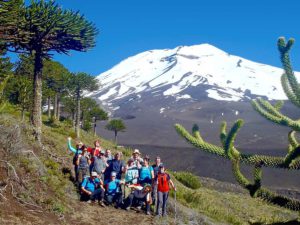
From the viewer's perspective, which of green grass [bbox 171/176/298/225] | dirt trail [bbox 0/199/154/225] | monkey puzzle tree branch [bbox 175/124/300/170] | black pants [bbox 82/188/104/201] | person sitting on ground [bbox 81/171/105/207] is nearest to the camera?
monkey puzzle tree branch [bbox 175/124/300/170]

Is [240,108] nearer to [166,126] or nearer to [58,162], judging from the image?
[166,126]

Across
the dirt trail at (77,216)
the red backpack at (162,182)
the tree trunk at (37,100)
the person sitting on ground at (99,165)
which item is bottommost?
the dirt trail at (77,216)

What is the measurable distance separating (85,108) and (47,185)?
43.3 m

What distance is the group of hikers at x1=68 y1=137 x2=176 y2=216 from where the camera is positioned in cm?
1312

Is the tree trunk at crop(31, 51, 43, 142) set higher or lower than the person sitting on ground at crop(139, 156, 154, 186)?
higher

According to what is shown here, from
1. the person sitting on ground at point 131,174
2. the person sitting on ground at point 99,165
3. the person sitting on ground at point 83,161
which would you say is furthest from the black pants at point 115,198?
the person sitting on ground at point 83,161

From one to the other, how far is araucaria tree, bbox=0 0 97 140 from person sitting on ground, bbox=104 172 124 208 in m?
5.89

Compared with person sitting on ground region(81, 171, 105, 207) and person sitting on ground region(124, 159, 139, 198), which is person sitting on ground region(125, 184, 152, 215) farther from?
person sitting on ground region(81, 171, 105, 207)

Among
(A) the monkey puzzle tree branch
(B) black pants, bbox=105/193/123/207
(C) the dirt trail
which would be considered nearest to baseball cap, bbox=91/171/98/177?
(B) black pants, bbox=105/193/123/207

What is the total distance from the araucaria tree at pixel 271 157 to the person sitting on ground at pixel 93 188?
9.88 m

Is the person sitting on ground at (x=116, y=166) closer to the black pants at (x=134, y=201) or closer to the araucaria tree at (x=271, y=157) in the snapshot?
the black pants at (x=134, y=201)

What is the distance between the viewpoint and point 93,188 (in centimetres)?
1355

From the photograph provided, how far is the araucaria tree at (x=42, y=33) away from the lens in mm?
17500

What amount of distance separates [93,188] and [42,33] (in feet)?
26.4
